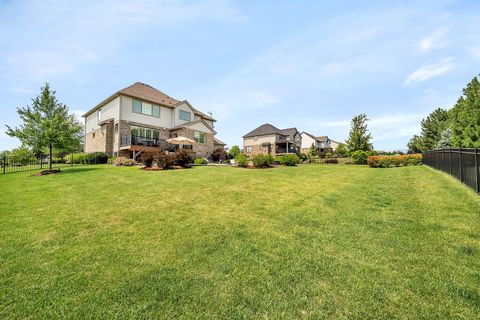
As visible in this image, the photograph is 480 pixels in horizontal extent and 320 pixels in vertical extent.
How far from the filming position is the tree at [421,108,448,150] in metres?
38.5

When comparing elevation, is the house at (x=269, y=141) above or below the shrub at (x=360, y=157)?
above

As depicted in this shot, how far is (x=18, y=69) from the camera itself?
38.8 ft

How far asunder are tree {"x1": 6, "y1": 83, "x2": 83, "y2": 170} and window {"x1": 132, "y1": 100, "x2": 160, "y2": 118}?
28.8ft

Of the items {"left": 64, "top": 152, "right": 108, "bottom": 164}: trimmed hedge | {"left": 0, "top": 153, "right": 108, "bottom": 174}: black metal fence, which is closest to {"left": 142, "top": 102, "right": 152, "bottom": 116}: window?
{"left": 64, "top": 152, "right": 108, "bottom": 164}: trimmed hedge

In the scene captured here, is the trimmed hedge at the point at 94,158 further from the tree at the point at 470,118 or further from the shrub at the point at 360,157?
the tree at the point at 470,118

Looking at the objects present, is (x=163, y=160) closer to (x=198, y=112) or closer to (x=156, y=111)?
(x=156, y=111)

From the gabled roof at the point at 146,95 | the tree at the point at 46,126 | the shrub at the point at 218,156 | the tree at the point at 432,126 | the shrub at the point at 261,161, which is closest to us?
the tree at the point at 46,126

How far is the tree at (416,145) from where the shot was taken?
42.2 meters

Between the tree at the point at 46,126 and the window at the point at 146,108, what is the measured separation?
8.78m

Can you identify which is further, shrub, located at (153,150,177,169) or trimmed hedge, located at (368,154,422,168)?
trimmed hedge, located at (368,154,422,168)

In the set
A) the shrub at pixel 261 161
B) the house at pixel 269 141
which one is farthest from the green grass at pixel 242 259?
the house at pixel 269 141

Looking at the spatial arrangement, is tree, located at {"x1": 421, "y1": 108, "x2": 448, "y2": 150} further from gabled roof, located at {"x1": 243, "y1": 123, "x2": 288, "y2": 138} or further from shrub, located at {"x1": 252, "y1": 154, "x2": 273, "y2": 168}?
shrub, located at {"x1": 252, "y1": 154, "x2": 273, "y2": 168}

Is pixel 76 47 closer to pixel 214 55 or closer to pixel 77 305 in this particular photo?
pixel 214 55

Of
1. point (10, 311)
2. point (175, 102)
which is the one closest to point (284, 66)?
point (10, 311)
